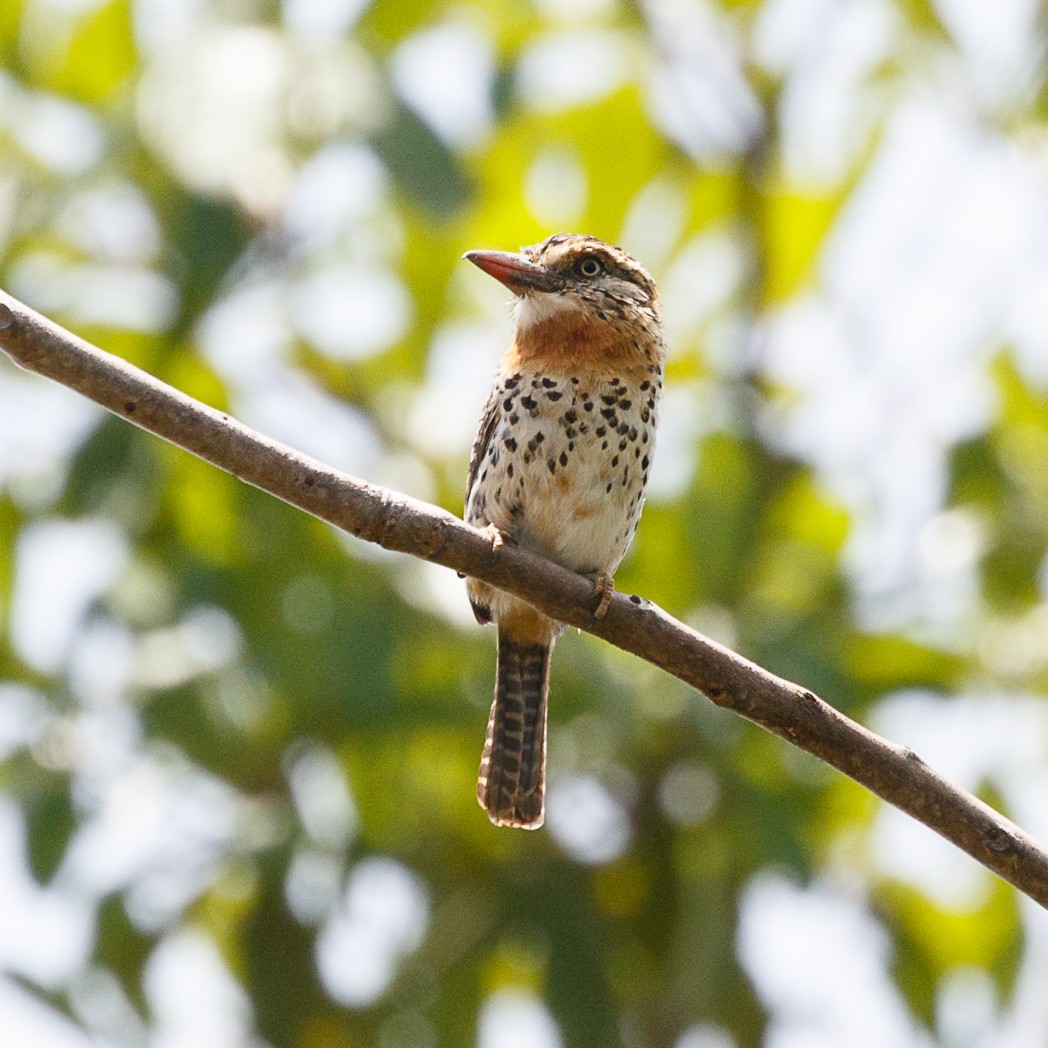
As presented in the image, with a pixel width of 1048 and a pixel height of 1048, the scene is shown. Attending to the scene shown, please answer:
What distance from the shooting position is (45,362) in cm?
317

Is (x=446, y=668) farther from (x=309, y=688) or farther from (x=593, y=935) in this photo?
(x=593, y=935)

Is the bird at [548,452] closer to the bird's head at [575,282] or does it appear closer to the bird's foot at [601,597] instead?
the bird's head at [575,282]

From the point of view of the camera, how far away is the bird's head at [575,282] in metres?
5.19

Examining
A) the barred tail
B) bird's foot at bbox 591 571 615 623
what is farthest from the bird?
bird's foot at bbox 591 571 615 623

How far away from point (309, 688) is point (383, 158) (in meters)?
1.73

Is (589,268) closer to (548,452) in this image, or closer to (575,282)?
(575,282)

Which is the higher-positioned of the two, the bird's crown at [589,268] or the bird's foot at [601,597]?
the bird's crown at [589,268]

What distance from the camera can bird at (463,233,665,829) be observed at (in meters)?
5.03

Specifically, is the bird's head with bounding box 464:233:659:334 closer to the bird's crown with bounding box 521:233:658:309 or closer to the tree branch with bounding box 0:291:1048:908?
the bird's crown with bounding box 521:233:658:309

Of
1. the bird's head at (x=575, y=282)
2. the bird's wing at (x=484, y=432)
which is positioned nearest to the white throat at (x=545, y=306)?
the bird's head at (x=575, y=282)

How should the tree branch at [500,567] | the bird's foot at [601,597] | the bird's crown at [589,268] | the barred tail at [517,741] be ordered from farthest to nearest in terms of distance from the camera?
the bird's crown at [589,268]
the barred tail at [517,741]
the bird's foot at [601,597]
the tree branch at [500,567]

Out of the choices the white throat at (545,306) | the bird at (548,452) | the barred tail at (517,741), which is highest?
the white throat at (545,306)

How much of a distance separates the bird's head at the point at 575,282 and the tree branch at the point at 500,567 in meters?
1.69

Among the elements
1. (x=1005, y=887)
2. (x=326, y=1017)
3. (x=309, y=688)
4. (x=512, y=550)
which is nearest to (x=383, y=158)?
(x=309, y=688)
